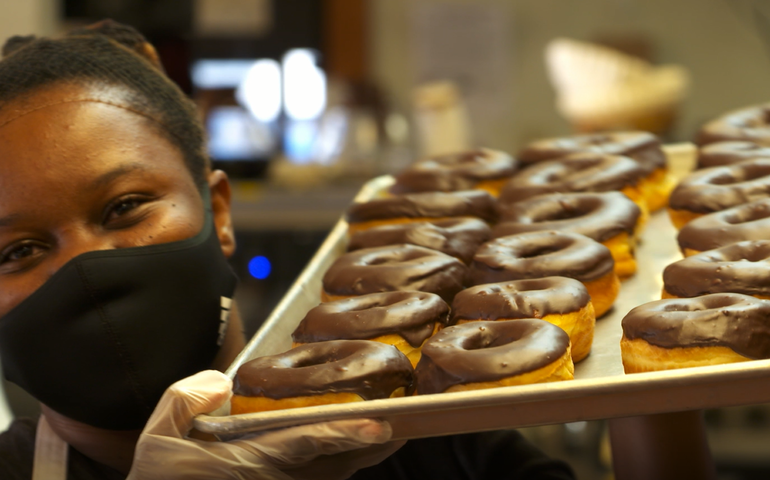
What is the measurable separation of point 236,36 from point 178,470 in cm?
431

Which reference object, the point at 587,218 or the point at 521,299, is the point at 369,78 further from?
the point at 521,299

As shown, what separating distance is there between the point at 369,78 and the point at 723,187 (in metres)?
3.46

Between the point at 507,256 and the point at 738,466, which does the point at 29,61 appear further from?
the point at 738,466

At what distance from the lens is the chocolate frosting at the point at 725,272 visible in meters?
1.22

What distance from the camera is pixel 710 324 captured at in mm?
1115

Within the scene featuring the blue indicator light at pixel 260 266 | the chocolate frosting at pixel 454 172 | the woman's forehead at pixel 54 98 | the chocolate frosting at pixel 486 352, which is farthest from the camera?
the blue indicator light at pixel 260 266

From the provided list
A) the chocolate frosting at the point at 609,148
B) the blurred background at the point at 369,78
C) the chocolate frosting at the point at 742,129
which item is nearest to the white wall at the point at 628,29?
the blurred background at the point at 369,78

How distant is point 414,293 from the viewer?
1.35m

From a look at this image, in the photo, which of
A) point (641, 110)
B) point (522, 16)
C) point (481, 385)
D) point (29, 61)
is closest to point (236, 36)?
point (522, 16)

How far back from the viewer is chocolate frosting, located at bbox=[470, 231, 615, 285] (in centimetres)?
142

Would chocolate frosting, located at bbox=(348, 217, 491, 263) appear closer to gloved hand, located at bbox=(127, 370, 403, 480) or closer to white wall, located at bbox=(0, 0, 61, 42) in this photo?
gloved hand, located at bbox=(127, 370, 403, 480)

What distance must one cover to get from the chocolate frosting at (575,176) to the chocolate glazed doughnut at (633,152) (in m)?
0.07

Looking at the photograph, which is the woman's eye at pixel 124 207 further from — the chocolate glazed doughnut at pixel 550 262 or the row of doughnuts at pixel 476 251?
the chocolate glazed doughnut at pixel 550 262

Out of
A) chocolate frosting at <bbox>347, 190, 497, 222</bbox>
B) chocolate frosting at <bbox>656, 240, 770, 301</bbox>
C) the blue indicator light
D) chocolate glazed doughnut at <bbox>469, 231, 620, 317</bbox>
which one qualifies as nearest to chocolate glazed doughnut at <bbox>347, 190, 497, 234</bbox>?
chocolate frosting at <bbox>347, 190, 497, 222</bbox>
